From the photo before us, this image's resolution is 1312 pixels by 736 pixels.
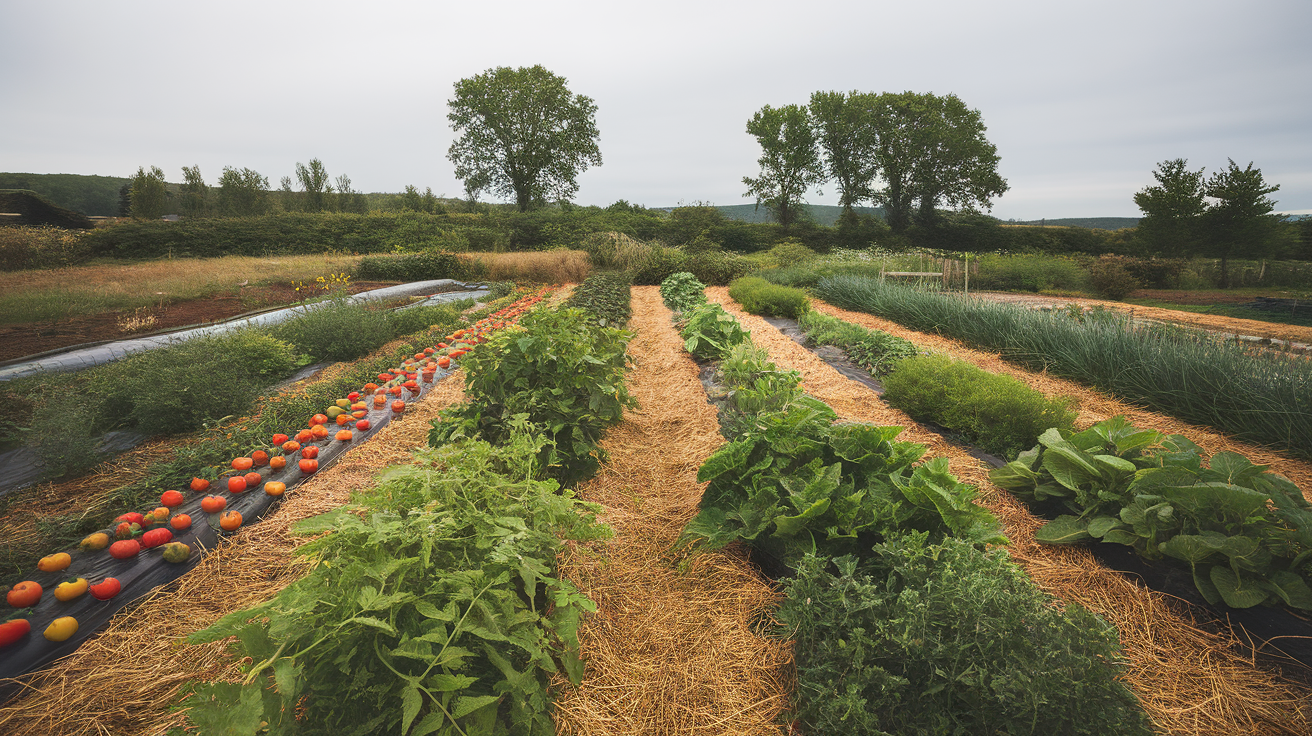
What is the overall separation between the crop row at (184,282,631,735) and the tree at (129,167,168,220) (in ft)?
47.9

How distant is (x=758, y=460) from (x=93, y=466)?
13.7 feet

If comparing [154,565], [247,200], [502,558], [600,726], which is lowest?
[600,726]

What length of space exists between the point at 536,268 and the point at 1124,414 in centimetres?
1416

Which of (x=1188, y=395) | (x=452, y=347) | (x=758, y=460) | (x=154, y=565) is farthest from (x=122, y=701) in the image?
(x=1188, y=395)

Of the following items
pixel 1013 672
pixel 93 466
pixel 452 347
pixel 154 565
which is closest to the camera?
pixel 1013 672

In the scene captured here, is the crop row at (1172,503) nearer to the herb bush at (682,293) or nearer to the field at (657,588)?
the field at (657,588)

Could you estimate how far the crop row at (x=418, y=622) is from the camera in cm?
96

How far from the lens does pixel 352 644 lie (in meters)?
1.05

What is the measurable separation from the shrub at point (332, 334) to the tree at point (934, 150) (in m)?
33.3

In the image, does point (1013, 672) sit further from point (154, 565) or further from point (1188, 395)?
point (1188, 395)

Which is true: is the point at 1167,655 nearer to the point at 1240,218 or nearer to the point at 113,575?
the point at 113,575

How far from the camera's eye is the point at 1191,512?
1896 mm

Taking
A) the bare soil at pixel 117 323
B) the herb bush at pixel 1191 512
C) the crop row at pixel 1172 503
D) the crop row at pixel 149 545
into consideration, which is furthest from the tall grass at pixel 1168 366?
the bare soil at pixel 117 323

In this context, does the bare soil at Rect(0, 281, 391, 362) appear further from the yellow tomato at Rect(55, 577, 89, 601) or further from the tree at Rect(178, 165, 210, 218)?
the tree at Rect(178, 165, 210, 218)
